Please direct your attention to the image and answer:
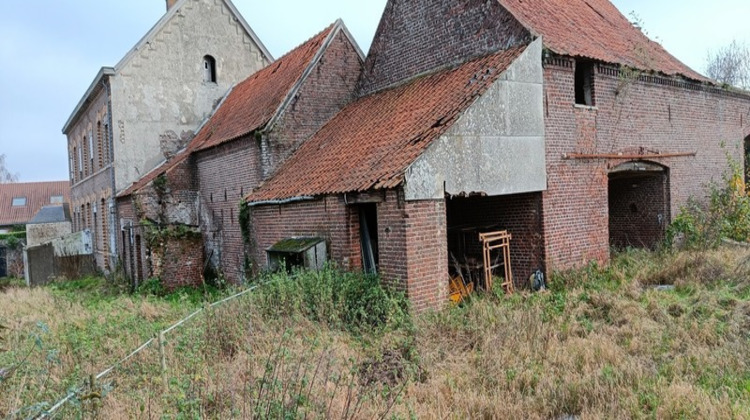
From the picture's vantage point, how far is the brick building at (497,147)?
8797 millimetres

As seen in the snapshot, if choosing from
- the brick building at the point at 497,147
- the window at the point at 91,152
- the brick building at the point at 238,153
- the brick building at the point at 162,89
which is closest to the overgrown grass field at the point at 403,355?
the brick building at the point at 497,147

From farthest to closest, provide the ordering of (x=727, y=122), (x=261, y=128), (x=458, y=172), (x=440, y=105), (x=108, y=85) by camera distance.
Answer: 1. (x=108, y=85)
2. (x=727, y=122)
3. (x=261, y=128)
4. (x=440, y=105)
5. (x=458, y=172)

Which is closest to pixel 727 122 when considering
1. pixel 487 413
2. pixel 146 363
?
pixel 487 413

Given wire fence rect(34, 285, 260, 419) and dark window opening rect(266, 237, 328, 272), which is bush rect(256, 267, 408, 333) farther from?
dark window opening rect(266, 237, 328, 272)

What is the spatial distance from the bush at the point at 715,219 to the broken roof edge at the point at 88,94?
16838mm

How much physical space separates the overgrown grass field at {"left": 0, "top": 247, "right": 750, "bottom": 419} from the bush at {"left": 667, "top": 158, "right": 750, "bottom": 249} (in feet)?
8.83

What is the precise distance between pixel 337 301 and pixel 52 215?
3434cm

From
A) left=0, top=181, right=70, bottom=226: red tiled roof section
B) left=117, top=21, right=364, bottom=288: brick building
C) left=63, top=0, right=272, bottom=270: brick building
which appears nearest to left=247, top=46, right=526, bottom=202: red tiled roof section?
left=117, top=21, right=364, bottom=288: brick building

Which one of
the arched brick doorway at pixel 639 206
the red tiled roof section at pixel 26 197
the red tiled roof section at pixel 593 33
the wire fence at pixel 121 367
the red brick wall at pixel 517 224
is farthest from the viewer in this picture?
the red tiled roof section at pixel 26 197

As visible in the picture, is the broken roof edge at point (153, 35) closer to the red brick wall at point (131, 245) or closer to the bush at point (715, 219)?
the red brick wall at point (131, 245)

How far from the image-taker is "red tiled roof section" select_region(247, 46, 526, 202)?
29.8 ft

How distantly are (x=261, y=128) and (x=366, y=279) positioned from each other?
5.59 m

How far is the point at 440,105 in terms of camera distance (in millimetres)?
9906

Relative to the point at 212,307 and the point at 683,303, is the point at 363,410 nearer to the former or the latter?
the point at 212,307
